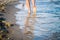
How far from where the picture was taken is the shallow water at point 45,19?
8.71m

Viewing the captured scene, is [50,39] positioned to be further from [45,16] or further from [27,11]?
[27,11]

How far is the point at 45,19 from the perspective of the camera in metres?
10.3

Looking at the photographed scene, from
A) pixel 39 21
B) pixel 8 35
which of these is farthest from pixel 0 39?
pixel 39 21

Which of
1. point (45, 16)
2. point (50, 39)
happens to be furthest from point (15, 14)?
point (50, 39)

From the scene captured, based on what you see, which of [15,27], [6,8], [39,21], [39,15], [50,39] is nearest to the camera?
[50,39]

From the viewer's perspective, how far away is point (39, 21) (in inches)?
395

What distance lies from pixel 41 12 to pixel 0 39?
152 inches

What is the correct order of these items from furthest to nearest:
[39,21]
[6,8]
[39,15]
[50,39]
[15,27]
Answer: [6,8], [39,15], [39,21], [15,27], [50,39]

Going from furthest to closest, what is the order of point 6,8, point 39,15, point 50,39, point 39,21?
point 6,8
point 39,15
point 39,21
point 50,39

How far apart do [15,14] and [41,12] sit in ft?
4.12

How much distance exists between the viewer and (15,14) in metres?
11.2

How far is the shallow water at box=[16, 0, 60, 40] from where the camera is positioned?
871 cm

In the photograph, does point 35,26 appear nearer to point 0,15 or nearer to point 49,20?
point 49,20

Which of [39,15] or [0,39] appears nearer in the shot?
[0,39]
